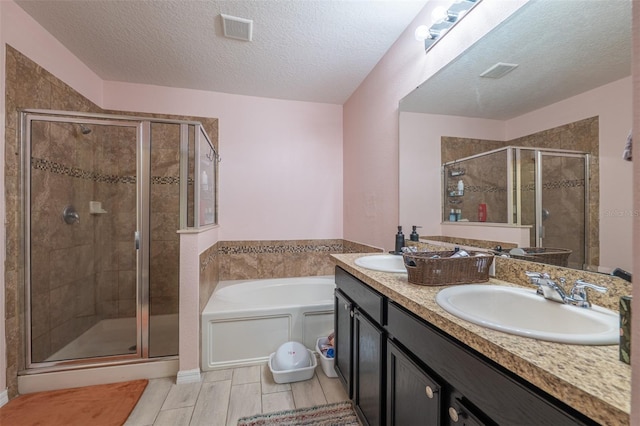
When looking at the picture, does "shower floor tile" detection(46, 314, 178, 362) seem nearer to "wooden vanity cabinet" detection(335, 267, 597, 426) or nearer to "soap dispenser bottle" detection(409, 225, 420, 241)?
"wooden vanity cabinet" detection(335, 267, 597, 426)

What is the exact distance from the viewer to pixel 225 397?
5.58ft

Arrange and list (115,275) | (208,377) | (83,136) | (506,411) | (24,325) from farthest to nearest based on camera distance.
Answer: (115,275)
(83,136)
(208,377)
(24,325)
(506,411)

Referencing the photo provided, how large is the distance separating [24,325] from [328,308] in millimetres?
2078

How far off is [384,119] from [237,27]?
1267 mm

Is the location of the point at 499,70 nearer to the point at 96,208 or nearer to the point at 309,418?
the point at 309,418

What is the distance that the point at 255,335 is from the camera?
2.07 meters

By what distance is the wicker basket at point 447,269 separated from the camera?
105cm

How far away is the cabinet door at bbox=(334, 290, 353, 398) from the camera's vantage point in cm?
147

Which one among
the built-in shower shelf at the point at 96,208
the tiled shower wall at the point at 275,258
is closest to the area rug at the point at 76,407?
the tiled shower wall at the point at 275,258

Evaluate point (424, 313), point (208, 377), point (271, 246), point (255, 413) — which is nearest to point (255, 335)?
point (208, 377)

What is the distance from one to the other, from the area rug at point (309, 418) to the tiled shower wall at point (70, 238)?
1.24 m

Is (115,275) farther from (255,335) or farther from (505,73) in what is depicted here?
(505,73)

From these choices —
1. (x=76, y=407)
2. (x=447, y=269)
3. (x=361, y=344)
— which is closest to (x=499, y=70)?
(x=447, y=269)

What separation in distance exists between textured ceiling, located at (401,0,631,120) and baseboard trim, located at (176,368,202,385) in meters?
2.40
